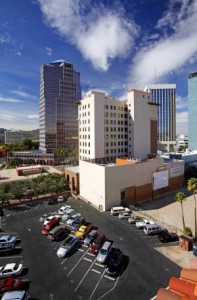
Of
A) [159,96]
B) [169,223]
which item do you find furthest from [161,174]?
[159,96]

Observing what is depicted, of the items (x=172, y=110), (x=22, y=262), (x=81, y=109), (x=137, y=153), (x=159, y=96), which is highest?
(x=159, y=96)

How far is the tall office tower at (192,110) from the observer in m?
137

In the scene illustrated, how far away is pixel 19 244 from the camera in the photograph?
35000 millimetres

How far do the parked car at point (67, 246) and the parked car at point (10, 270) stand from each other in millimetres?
6042

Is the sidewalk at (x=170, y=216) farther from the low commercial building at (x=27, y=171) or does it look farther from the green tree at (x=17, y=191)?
the low commercial building at (x=27, y=171)

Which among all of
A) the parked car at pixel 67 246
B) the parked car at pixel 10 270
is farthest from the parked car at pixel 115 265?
the parked car at pixel 10 270

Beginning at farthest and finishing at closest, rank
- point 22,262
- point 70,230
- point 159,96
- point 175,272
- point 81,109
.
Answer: point 159,96 < point 81,109 < point 70,230 < point 22,262 < point 175,272

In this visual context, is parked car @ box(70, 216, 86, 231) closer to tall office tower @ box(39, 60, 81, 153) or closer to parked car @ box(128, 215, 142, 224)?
parked car @ box(128, 215, 142, 224)

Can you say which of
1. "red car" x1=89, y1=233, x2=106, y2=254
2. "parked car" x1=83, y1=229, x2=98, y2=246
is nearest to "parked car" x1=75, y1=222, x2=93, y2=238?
"parked car" x1=83, y1=229, x2=98, y2=246

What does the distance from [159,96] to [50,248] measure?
155 m

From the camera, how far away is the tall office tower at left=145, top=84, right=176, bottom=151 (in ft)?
533

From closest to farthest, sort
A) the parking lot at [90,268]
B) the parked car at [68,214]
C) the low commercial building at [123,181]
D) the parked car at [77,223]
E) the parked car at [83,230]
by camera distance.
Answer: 1. the parking lot at [90,268]
2. the parked car at [83,230]
3. the parked car at [77,223]
4. the parked car at [68,214]
5. the low commercial building at [123,181]

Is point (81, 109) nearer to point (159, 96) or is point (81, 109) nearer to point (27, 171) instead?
point (27, 171)

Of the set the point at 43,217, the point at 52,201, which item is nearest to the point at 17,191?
the point at 52,201
